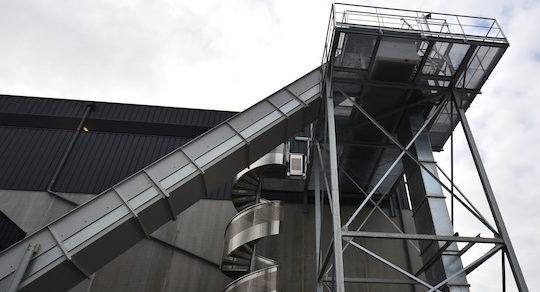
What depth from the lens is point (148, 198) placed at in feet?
31.3

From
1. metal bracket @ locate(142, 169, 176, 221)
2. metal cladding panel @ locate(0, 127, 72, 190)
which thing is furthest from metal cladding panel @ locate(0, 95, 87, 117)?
metal bracket @ locate(142, 169, 176, 221)

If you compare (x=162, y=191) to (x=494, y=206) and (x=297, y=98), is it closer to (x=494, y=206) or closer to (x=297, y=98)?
(x=297, y=98)

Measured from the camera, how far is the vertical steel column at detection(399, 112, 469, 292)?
9297mm

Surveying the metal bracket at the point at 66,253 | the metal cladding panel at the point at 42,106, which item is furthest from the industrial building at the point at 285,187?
the metal cladding panel at the point at 42,106

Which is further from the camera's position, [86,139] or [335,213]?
[86,139]

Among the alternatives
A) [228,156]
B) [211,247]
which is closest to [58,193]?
[211,247]

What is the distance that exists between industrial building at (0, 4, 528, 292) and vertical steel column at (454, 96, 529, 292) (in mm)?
35

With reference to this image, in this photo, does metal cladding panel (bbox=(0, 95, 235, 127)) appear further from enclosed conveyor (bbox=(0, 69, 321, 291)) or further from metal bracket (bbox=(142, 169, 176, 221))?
metal bracket (bbox=(142, 169, 176, 221))

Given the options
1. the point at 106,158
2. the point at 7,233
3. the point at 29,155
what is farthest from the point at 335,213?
the point at 29,155

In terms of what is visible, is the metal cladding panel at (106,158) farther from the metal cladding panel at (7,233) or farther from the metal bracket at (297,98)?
the metal bracket at (297,98)

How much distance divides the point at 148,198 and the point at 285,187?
8.57 meters

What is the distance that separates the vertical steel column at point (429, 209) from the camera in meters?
9.30

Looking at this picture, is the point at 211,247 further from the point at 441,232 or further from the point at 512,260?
the point at 512,260

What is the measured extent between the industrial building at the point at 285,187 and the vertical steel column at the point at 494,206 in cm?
3
